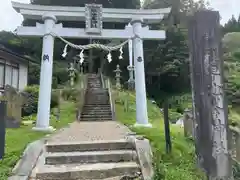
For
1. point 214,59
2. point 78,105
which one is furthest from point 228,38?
point 214,59

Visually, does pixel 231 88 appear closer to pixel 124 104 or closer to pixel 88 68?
pixel 124 104

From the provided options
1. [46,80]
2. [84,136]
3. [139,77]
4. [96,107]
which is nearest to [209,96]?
[84,136]

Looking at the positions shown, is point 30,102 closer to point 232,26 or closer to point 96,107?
point 96,107

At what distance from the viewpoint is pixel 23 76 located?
21.9 meters

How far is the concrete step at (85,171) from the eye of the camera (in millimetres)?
4457

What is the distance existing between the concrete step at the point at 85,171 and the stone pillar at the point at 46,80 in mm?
4683

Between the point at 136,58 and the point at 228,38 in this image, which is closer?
the point at 136,58

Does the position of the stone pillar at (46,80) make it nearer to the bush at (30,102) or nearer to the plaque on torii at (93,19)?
the plaque on torii at (93,19)

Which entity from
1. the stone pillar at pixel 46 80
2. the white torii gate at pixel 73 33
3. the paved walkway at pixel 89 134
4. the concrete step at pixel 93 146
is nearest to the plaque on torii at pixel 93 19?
the white torii gate at pixel 73 33

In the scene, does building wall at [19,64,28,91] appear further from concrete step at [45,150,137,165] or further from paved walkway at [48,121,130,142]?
concrete step at [45,150,137,165]

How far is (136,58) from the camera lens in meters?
10.5

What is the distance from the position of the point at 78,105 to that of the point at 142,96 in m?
6.06

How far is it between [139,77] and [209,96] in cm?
595

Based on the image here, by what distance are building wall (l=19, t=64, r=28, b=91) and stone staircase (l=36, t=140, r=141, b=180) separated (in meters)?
17.0
